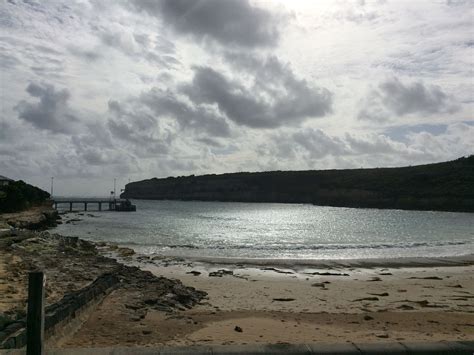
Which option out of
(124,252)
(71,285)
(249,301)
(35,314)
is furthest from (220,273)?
(35,314)

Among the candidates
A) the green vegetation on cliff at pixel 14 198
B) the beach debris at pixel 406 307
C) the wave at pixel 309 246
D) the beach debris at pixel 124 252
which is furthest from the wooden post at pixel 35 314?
the green vegetation on cliff at pixel 14 198

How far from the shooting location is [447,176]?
455 feet

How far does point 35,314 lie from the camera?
4773mm

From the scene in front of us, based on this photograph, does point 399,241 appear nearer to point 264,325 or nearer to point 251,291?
point 251,291

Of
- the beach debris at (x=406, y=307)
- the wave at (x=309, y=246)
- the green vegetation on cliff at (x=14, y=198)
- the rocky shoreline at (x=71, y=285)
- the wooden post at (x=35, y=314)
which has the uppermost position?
the green vegetation on cliff at (x=14, y=198)

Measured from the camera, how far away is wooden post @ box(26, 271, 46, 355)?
15.4ft

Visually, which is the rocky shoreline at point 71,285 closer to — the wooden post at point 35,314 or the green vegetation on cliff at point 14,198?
the wooden post at point 35,314

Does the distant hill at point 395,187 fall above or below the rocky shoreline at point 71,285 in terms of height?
above

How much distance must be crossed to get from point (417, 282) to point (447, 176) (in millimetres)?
130884

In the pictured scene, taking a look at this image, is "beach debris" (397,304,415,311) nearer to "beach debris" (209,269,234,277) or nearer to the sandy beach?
the sandy beach

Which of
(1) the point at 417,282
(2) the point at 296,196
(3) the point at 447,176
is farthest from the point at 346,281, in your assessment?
(2) the point at 296,196

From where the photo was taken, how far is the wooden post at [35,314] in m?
4.70

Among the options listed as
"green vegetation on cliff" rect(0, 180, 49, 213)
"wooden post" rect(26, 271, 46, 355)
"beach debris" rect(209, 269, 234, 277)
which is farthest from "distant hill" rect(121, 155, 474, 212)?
"wooden post" rect(26, 271, 46, 355)

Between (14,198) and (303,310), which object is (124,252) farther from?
(14,198)
